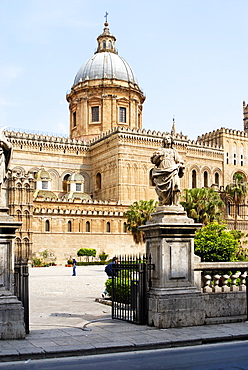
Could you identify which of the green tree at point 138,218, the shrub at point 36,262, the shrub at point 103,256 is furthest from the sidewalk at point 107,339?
the shrub at point 103,256

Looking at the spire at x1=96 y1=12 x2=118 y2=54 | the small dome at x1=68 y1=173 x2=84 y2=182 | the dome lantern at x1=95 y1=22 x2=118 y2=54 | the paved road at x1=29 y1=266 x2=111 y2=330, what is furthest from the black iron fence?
the spire at x1=96 y1=12 x2=118 y2=54

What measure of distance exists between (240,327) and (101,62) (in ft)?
193

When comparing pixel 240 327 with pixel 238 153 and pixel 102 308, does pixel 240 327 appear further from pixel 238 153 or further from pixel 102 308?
pixel 238 153

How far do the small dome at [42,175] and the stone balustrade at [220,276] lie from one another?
46.2 meters

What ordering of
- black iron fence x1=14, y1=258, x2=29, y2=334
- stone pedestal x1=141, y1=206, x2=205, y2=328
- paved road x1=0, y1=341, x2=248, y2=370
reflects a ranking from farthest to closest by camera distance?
1. stone pedestal x1=141, y1=206, x2=205, y2=328
2. black iron fence x1=14, y1=258, x2=29, y2=334
3. paved road x1=0, y1=341, x2=248, y2=370

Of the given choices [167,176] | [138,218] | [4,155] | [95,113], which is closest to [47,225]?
[138,218]

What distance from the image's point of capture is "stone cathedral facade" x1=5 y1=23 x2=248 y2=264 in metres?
47.2

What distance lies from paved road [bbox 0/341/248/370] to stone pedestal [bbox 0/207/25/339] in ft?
4.38

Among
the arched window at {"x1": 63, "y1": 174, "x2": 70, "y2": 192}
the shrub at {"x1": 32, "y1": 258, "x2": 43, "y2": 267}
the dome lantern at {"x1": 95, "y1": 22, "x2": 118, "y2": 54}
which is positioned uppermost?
the dome lantern at {"x1": 95, "y1": 22, "x2": 118, "y2": 54}

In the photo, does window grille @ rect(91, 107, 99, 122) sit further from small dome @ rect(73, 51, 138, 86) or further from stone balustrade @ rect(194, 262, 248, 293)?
stone balustrade @ rect(194, 262, 248, 293)

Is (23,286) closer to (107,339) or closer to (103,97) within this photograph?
(107,339)

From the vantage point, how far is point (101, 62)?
215 feet

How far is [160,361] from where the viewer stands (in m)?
7.48

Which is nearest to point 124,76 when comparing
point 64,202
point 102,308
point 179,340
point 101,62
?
point 101,62
